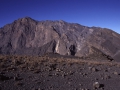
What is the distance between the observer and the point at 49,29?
191125mm

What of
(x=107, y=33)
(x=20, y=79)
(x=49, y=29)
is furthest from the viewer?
(x=49, y=29)

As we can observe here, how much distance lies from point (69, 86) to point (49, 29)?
180 m

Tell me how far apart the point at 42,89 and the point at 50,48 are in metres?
149

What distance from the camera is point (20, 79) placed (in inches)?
503

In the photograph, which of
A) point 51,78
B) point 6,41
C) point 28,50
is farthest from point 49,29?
point 51,78

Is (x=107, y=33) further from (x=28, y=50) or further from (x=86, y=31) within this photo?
(x=28, y=50)

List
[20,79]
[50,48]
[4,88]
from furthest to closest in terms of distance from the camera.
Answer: [50,48], [20,79], [4,88]

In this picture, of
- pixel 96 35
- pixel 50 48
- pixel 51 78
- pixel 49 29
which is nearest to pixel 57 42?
pixel 50 48

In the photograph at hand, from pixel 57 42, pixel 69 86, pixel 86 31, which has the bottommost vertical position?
pixel 69 86

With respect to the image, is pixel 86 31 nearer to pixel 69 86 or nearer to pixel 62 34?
pixel 62 34

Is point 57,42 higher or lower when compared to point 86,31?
lower

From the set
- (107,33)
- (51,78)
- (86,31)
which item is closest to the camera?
(51,78)

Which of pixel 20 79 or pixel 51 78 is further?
pixel 51 78

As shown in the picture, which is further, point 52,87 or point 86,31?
point 86,31
